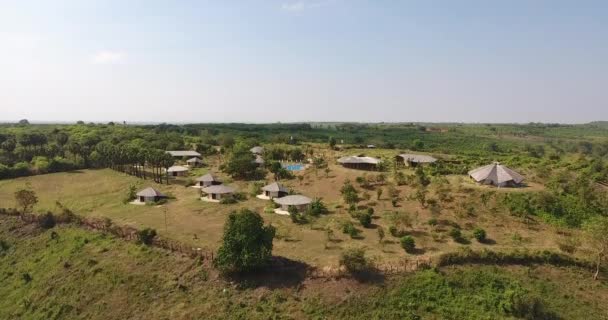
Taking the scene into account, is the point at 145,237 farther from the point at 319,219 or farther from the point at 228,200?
the point at 319,219

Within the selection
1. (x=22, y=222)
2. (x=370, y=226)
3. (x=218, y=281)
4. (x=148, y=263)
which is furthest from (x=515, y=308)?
(x=22, y=222)

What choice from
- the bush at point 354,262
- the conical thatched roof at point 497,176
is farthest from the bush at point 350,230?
the conical thatched roof at point 497,176

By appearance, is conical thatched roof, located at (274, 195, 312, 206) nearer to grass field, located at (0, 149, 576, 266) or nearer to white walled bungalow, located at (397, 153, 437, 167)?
grass field, located at (0, 149, 576, 266)

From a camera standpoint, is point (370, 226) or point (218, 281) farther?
point (370, 226)

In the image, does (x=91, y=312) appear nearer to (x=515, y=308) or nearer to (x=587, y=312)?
(x=515, y=308)

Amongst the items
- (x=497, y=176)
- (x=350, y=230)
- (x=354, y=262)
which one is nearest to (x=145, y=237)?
(x=350, y=230)

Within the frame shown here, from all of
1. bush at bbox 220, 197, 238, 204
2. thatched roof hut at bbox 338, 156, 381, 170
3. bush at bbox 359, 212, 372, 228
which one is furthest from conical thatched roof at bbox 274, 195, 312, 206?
thatched roof hut at bbox 338, 156, 381, 170
